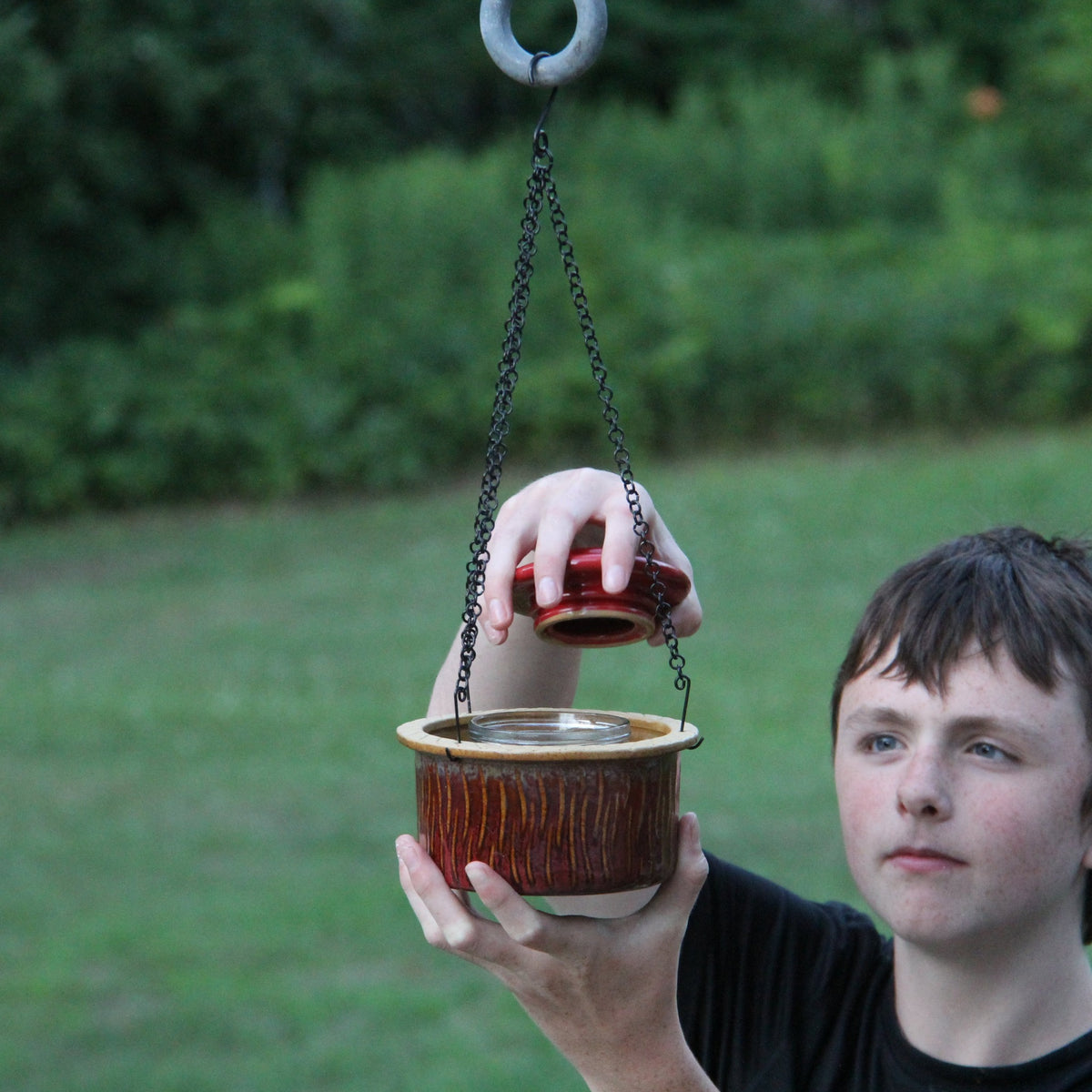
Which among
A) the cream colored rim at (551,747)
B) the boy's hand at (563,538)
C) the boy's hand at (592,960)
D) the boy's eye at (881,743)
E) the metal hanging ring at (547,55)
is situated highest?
the metal hanging ring at (547,55)

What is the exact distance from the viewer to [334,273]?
1523cm

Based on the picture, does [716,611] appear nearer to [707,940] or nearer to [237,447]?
[237,447]

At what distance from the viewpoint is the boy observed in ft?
5.39

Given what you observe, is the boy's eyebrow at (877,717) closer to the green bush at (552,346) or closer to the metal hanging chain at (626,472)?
the metal hanging chain at (626,472)

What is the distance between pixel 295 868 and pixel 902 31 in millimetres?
18829

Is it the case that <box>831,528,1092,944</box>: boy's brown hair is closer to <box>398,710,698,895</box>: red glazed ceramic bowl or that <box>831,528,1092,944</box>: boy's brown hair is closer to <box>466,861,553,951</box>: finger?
<box>398,710,698,895</box>: red glazed ceramic bowl

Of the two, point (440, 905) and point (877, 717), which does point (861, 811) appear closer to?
point (877, 717)

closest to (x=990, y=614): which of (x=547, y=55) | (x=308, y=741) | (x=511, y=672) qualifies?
(x=511, y=672)

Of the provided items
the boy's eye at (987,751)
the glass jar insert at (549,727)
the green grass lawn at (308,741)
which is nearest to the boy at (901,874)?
the boy's eye at (987,751)

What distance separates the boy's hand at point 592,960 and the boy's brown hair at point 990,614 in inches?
17.0

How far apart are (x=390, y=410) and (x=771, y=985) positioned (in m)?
12.7

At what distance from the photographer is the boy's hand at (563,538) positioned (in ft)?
5.58

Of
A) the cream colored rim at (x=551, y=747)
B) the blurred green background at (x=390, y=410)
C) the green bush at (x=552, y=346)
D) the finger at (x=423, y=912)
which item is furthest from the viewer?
the green bush at (x=552, y=346)

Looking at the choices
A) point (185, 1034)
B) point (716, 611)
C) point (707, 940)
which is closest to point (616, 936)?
point (707, 940)
